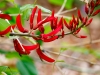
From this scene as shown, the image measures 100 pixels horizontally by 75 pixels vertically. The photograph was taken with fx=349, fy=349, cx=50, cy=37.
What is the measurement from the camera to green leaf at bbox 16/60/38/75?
180 cm

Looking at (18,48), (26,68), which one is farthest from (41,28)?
(26,68)

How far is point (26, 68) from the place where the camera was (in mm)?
1849

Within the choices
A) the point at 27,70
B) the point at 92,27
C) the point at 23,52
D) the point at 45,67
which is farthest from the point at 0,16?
the point at 92,27

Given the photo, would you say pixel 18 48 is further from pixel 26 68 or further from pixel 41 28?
pixel 26 68

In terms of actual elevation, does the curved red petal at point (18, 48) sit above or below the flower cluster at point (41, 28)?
below

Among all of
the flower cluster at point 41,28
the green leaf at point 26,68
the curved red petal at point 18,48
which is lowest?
the green leaf at point 26,68

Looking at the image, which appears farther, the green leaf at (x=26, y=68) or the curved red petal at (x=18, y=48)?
→ the green leaf at (x=26, y=68)

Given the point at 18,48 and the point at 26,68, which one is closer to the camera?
the point at 18,48

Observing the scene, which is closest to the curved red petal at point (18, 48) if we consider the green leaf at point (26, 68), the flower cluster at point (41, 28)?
the flower cluster at point (41, 28)

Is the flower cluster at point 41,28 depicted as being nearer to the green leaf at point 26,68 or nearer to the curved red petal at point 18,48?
the curved red petal at point 18,48

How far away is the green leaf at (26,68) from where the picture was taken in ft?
5.90

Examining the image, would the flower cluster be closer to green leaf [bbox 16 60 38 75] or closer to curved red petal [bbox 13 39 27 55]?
curved red petal [bbox 13 39 27 55]

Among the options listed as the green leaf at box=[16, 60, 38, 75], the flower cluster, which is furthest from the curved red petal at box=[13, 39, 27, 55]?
the green leaf at box=[16, 60, 38, 75]

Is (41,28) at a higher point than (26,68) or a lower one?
higher
